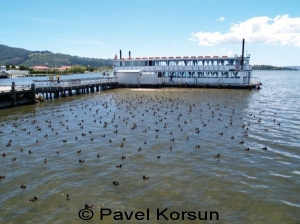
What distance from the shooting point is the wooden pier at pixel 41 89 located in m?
37.4

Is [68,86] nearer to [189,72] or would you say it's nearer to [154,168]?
[189,72]

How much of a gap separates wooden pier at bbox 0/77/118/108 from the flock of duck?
6803 millimetres

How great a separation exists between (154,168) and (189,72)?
53.3 metres

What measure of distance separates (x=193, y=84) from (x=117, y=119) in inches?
1518

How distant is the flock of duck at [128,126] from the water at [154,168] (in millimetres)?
96

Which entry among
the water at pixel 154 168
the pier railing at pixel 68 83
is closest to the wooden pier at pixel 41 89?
the pier railing at pixel 68 83

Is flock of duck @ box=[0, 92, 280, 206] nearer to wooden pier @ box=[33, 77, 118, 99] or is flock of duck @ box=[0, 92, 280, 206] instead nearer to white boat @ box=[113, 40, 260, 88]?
wooden pier @ box=[33, 77, 118, 99]

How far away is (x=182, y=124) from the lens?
26.5 metres

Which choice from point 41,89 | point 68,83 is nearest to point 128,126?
point 41,89

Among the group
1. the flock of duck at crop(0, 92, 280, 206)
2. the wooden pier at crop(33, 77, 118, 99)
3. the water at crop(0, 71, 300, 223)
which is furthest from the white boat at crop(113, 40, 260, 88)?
the water at crop(0, 71, 300, 223)

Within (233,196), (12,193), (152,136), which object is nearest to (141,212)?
(233,196)

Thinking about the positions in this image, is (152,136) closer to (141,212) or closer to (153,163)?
(153,163)

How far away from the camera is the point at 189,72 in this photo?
219 ft

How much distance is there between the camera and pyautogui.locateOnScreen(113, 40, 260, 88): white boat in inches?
2440
